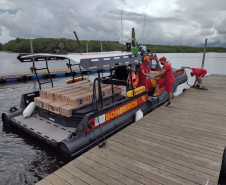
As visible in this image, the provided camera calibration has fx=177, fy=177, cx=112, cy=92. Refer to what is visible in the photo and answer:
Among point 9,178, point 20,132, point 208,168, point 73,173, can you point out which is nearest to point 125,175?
point 73,173

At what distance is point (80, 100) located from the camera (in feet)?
17.4

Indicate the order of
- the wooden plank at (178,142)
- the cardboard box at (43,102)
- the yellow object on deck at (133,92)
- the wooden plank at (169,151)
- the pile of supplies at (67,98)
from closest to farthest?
1. the wooden plank at (169,151)
2. the wooden plank at (178,142)
3. the pile of supplies at (67,98)
4. the cardboard box at (43,102)
5. the yellow object on deck at (133,92)

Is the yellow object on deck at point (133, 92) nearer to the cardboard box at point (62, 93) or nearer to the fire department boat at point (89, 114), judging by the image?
the fire department boat at point (89, 114)

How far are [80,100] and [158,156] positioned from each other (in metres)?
2.67

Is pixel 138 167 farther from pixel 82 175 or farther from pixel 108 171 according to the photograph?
pixel 82 175

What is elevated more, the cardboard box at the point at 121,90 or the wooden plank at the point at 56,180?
the cardboard box at the point at 121,90

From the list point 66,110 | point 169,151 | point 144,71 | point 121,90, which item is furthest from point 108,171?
point 144,71

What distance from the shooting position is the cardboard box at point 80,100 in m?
5.22

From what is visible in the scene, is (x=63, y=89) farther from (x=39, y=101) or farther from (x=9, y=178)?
(x=9, y=178)

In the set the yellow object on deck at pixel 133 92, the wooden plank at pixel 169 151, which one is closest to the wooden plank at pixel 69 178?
the wooden plank at pixel 169 151

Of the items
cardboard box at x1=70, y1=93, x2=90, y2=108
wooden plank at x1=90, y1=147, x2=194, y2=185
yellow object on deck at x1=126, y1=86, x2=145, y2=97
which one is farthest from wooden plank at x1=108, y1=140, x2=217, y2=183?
yellow object on deck at x1=126, y1=86, x2=145, y2=97

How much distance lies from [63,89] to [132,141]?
3023 mm

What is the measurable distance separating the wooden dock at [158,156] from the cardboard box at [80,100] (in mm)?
1419

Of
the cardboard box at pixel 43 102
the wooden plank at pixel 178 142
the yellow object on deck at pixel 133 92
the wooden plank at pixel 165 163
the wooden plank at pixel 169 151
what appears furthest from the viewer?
the yellow object on deck at pixel 133 92
